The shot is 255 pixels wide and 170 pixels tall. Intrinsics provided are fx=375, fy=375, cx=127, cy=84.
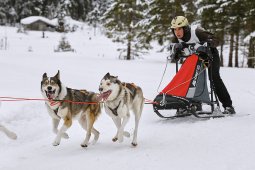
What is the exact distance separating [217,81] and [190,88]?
69cm

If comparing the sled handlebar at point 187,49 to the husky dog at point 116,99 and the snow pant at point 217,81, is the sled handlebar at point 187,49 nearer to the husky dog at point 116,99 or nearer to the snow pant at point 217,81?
the snow pant at point 217,81

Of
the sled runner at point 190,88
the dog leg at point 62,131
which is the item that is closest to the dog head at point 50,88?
the dog leg at point 62,131

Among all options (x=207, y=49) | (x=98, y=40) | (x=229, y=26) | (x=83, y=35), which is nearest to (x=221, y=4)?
(x=229, y=26)

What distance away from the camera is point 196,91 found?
6.49m

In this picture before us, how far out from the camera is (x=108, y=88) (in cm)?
536

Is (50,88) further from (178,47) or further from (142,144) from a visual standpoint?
(178,47)

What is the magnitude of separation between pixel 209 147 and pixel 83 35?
4345 cm

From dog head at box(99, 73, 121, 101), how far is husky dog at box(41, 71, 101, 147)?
44 centimetres

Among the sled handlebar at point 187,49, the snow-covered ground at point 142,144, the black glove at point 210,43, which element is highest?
the black glove at point 210,43

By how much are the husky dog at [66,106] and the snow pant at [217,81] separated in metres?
2.23

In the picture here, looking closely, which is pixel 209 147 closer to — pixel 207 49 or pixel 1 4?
pixel 207 49

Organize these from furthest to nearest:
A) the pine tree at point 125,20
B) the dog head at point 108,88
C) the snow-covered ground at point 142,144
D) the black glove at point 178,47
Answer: the pine tree at point 125,20
the black glove at point 178,47
the dog head at point 108,88
the snow-covered ground at point 142,144

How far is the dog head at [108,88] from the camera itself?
535cm

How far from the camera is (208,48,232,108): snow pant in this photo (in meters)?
6.75
